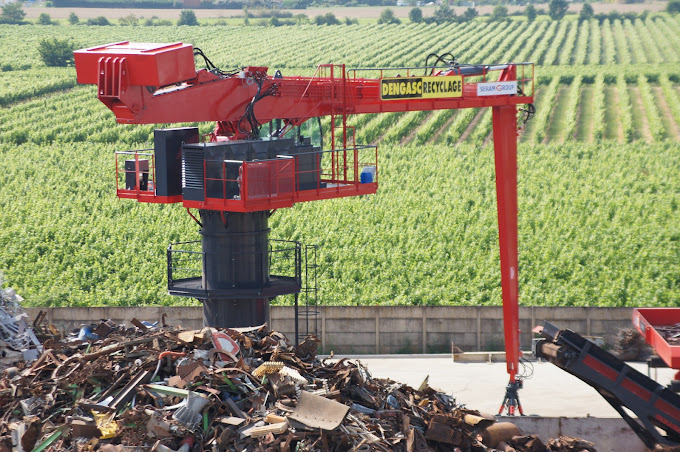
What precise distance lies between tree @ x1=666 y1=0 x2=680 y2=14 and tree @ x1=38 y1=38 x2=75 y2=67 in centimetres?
5632

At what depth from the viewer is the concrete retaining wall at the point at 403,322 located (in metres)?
22.0

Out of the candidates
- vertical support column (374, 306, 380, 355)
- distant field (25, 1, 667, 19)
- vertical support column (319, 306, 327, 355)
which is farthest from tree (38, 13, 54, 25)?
vertical support column (374, 306, 380, 355)

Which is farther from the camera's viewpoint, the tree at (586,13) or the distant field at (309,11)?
the distant field at (309,11)

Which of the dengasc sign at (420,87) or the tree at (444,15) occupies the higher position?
the tree at (444,15)

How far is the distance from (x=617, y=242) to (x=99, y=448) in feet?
73.3

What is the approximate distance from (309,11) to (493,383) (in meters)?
78.4

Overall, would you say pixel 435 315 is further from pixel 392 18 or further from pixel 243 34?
pixel 392 18

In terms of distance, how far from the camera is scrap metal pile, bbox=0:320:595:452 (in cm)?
1192

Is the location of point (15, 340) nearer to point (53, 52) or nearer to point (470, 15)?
point (53, 52)

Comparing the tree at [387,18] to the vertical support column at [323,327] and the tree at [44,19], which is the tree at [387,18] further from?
the vertical support column at [323,327]

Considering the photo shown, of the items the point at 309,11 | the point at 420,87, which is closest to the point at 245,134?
the point at 420,87

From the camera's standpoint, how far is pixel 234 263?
640 inches

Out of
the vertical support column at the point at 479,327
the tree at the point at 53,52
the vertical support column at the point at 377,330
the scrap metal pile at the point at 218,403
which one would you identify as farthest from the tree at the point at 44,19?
the scrap metal pile at the point at 218,403

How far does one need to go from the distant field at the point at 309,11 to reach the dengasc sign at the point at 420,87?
70774mm
